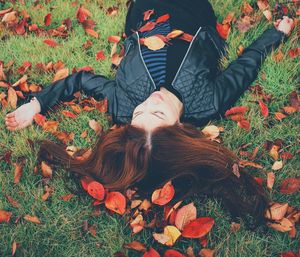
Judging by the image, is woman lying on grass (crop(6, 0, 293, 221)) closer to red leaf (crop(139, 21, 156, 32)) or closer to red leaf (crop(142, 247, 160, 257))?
red leaf (crop(139, 21, 156, 32))

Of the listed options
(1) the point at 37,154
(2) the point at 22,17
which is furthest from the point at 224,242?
(2) the point at 22,17

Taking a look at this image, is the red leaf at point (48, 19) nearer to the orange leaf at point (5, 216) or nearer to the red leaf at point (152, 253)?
the orange leaf at point (5, 216)

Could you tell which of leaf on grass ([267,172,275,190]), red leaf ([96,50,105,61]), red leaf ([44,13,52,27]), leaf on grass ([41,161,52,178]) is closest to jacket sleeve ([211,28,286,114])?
leaf on grass ([267,172,275,190])

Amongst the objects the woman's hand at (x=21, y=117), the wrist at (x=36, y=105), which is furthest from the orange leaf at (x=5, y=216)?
the wrist at (x=36, y=105)

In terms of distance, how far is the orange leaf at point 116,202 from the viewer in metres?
2.17

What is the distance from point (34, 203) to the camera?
2.29 m

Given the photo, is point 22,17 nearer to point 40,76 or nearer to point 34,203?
point 40,76

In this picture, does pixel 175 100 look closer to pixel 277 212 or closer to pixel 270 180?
pixel 270 180

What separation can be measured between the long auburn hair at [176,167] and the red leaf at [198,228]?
6.6 inches

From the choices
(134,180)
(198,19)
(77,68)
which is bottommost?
(134,180)

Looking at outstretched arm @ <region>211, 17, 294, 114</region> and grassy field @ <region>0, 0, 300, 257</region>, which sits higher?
outstretched arm @ <region>211, 17, 294, 114</region>

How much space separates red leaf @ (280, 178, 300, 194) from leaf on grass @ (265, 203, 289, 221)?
0.12 m

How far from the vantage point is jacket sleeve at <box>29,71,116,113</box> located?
2732mm

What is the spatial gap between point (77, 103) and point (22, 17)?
1.28m
